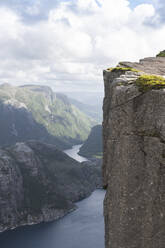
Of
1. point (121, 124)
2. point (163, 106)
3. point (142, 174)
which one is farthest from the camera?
point (121, 124)

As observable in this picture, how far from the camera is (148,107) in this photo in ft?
57.5

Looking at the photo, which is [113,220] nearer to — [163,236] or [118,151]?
[163,236]

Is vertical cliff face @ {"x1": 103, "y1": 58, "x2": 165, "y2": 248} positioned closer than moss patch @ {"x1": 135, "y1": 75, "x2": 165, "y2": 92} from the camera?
Yes

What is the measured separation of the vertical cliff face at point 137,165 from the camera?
17.2 meters

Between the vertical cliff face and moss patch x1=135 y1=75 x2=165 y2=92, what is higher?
moss patch x1=135 y1=75 x2=165 y2=92

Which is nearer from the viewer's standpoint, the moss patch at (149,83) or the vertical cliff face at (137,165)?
the vertical cliff face at (137,165)

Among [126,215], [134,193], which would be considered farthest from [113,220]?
[134,193]

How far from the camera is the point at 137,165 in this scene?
59.1 ft

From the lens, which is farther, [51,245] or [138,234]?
[51,245]

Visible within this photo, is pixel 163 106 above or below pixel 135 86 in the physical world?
below

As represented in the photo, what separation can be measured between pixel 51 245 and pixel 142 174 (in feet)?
625

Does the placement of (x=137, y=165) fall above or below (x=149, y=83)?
below

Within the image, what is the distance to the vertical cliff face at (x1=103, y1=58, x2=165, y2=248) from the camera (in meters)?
17.2

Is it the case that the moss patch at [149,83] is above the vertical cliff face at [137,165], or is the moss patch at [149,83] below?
above
